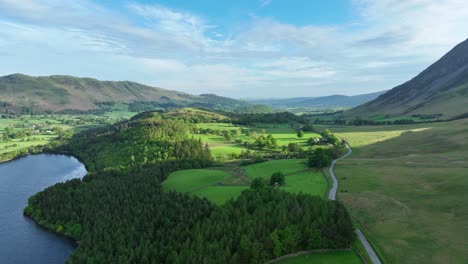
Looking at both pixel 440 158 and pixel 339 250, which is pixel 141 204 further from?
pixel 440 158

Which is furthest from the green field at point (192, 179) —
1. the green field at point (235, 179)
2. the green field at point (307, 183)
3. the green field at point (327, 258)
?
the green field at point (327, 258)

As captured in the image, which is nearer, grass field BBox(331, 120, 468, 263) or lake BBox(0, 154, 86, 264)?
grass field BBox(331, 120, 468, 263)

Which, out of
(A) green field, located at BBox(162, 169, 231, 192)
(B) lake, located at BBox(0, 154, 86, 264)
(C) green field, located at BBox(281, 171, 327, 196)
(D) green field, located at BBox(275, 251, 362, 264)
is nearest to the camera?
(D) green field, located at BBox(275, 251, 362, 264)

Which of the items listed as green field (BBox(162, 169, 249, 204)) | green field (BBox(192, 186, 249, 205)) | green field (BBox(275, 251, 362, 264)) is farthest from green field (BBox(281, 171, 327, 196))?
green field (BBox(275, 251, 362, 264))

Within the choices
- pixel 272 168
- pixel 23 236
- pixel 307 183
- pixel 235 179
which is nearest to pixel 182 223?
pixel 235 179

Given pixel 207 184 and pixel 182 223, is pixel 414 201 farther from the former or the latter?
pixel 207 184

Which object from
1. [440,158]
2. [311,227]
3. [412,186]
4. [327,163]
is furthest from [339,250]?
[440,158]

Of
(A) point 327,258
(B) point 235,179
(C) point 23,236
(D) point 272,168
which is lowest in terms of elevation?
(C) point 23,236

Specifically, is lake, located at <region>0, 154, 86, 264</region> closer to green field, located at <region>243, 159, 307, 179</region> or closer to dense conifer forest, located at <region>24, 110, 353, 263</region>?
dense conifer forest, located at <region>24, 110, 353, 263</region>
